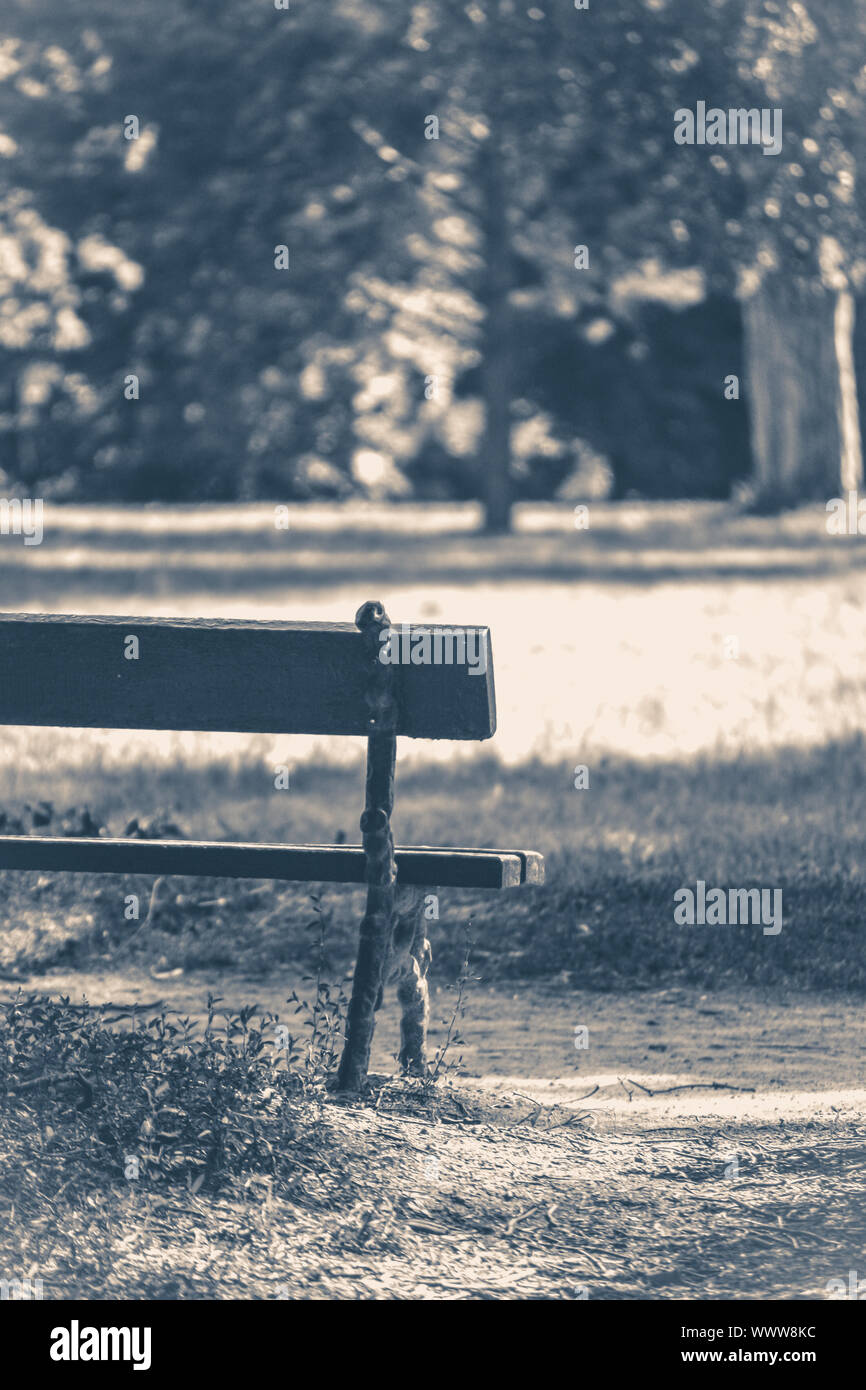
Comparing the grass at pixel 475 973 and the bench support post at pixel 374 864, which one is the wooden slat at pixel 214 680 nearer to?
the bench support post at pixel 374 864

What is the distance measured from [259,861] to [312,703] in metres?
0.38

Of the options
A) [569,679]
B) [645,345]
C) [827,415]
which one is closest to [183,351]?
[645,345]

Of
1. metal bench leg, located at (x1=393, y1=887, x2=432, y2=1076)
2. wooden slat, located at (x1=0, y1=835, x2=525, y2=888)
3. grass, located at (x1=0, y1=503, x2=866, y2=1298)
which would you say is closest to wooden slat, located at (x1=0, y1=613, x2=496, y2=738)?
wooden slat, located at (x1=0, y1=835, x2=525, y2=888)

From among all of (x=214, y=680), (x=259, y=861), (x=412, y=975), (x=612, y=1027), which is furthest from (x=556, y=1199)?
(x=612, y=1027)

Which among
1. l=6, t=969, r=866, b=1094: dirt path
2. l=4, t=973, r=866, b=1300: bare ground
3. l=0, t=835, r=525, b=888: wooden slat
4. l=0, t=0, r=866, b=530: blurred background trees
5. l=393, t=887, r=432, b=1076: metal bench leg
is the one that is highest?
l=0, t=0, r=866, b=530: blurred background trees

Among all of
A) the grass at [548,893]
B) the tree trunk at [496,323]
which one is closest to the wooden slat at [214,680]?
the grass at [548,893]

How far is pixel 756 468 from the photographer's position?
27203 millimetres

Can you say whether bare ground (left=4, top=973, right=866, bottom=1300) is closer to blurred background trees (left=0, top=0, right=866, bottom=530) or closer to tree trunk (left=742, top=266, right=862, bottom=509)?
blurred background trees (left=0, top=0, right=866, bottom=530)

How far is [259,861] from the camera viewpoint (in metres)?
5.16

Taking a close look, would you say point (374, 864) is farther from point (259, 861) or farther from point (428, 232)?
point (428, 232)

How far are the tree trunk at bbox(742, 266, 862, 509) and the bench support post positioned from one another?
20.6 m

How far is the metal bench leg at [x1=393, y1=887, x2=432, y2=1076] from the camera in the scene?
516cm

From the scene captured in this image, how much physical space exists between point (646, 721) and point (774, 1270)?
23.7ft

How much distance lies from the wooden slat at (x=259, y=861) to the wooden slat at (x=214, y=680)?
0.26m
